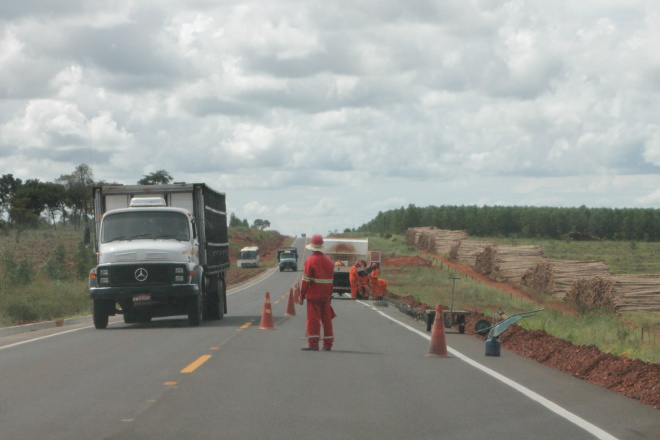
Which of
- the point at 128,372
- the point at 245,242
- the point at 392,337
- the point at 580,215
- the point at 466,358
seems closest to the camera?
the point at 128,372

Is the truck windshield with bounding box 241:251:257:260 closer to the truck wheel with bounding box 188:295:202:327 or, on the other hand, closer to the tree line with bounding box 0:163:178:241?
the tree line with bounding box 0:163:178:241

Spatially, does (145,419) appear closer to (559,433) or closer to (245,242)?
(559,433)

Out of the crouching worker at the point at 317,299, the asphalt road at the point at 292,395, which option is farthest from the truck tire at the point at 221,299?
the crouching worker at the point at 317,299

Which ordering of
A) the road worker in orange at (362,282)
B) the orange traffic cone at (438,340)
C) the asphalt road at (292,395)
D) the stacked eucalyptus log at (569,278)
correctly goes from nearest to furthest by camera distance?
the asphalt road at (292,395)
the orange traffic cone at (438,340)
the stacked eucalyptus log at (569,278)
the road worker in orange at (362,282)

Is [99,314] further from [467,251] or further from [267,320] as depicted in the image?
[467,251]

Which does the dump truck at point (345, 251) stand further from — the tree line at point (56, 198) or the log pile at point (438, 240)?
the tree line at point (56, 198)

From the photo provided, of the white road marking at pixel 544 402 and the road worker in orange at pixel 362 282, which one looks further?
the road worker in orange at pixel 362 282

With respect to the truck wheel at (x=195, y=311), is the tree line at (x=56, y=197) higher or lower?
higher

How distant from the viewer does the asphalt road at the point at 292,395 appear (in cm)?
757

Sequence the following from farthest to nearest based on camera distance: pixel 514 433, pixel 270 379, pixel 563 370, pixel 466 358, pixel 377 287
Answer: pixel 377 287 < pixel 466 358 < pixel 563 370 < pixel 270 379 < pixel 514 433

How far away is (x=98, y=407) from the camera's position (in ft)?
28.2

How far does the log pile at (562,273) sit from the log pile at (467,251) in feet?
67.6

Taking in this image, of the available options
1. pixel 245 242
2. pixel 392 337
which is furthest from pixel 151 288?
pixel 245 242

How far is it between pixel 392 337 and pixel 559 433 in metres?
9.53
